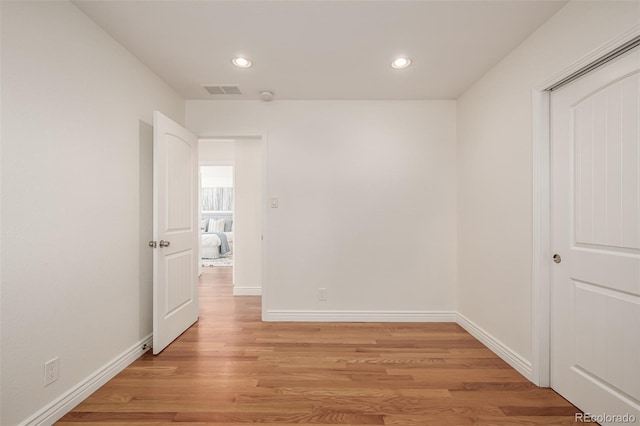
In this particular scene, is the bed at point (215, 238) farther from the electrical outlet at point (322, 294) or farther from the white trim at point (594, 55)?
the white trim at point (594, 55)

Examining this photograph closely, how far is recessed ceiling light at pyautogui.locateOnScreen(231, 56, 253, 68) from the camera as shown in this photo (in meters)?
2.28

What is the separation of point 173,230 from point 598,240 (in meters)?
3.06

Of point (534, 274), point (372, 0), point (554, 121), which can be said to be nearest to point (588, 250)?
point (534, 274)

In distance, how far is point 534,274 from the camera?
6.43ft

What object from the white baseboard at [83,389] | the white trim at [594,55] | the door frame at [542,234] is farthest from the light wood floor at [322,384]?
the white trim at [594,55]

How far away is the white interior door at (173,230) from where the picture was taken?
2.33 meters

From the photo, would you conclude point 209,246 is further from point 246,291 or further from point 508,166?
point 508,166

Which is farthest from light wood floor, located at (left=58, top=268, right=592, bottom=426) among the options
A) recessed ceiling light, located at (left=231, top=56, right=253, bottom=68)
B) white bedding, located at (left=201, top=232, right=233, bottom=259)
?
white bedding, located at (left=201, top=232, right=233, bottom=259)

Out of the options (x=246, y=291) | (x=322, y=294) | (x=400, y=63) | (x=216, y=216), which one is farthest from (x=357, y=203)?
(x=216, y=216)

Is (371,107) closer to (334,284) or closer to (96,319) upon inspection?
(334,284)

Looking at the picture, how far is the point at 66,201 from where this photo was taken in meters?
1.68

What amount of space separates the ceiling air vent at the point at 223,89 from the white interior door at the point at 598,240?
2.62 meters

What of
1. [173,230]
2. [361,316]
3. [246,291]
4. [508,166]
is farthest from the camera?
[246,291]

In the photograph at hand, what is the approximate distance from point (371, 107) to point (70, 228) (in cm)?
281
